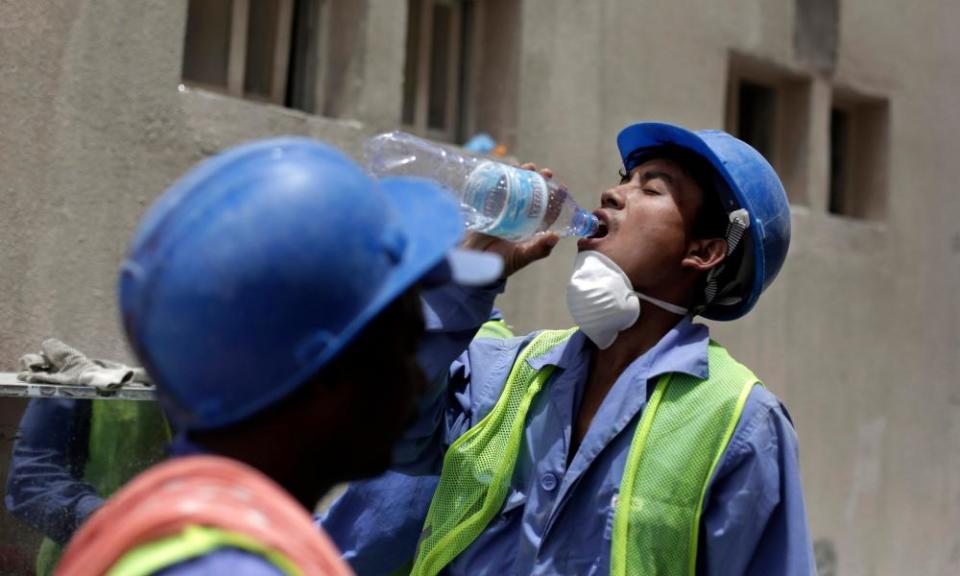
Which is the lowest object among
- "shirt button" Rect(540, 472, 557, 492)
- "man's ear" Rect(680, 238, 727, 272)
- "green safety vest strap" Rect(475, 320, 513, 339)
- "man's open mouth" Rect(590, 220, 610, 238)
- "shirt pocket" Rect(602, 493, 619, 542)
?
"shirt pocket" Rect(602, 493, 619, 542)

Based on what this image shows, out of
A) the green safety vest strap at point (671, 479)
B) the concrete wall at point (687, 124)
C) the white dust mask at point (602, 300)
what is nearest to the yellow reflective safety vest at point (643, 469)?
the green safety vest strap at point (671, 479)

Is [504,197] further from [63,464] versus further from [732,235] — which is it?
[63,464]

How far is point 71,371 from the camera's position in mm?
3137

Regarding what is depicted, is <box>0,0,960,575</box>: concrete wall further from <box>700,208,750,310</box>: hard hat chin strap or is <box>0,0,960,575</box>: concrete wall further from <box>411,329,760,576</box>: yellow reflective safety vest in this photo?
<box>700,208,750,310</box>: hard hat chin strap

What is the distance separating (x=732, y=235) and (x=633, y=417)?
20.9 inches

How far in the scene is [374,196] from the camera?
1312 mm

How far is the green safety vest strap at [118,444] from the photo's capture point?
10.2 ft

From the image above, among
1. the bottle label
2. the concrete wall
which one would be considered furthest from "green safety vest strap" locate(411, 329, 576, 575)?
the concrete wall

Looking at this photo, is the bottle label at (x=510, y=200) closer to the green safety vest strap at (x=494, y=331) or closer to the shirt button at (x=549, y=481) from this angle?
the green safety vest strap at (x=494, y=331)

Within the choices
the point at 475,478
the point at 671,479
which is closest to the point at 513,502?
the point at 475,478

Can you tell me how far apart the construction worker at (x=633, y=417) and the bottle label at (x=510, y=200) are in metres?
0.12

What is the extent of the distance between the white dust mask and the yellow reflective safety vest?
0.13 m

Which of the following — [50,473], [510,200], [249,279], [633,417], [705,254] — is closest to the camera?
[249,279]

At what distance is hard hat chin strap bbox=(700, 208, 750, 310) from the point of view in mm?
2490
